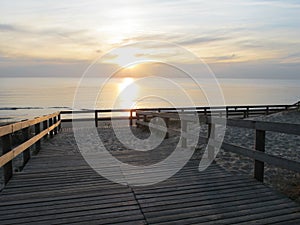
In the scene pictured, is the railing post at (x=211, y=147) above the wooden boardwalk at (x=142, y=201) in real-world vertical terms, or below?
above

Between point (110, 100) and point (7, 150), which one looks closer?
point (7, 150)

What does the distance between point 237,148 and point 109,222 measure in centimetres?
290

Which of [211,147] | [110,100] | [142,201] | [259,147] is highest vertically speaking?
[110,100]

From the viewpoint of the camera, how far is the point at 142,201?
413cm

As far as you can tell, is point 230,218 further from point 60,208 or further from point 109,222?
point 60,208

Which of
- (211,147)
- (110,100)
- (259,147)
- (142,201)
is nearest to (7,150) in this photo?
(142,201)

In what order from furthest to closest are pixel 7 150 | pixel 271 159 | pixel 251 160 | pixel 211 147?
pixel 251 160, pixel 211 147, pixel 7 150, pixel 271 159

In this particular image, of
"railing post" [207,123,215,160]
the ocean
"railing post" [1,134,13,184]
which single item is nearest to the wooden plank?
"railing post" [207,123,215,160]

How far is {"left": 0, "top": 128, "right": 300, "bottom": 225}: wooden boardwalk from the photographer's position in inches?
142

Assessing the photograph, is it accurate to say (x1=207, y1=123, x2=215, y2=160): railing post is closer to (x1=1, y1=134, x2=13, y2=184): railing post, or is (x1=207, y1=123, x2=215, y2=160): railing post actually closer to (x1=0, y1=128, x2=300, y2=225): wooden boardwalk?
(x1=0, y1=128, x2=300, y2=225): wooden boardwalk

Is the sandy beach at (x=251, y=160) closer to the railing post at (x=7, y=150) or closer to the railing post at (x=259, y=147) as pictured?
the railing post at (x=259, y=147)

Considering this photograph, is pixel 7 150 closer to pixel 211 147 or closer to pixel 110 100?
pixel 211 147

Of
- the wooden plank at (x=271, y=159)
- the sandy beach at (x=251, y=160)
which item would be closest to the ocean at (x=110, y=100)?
the sandy beach at (x=251, y=160)

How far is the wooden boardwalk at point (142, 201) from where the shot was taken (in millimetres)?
3617
